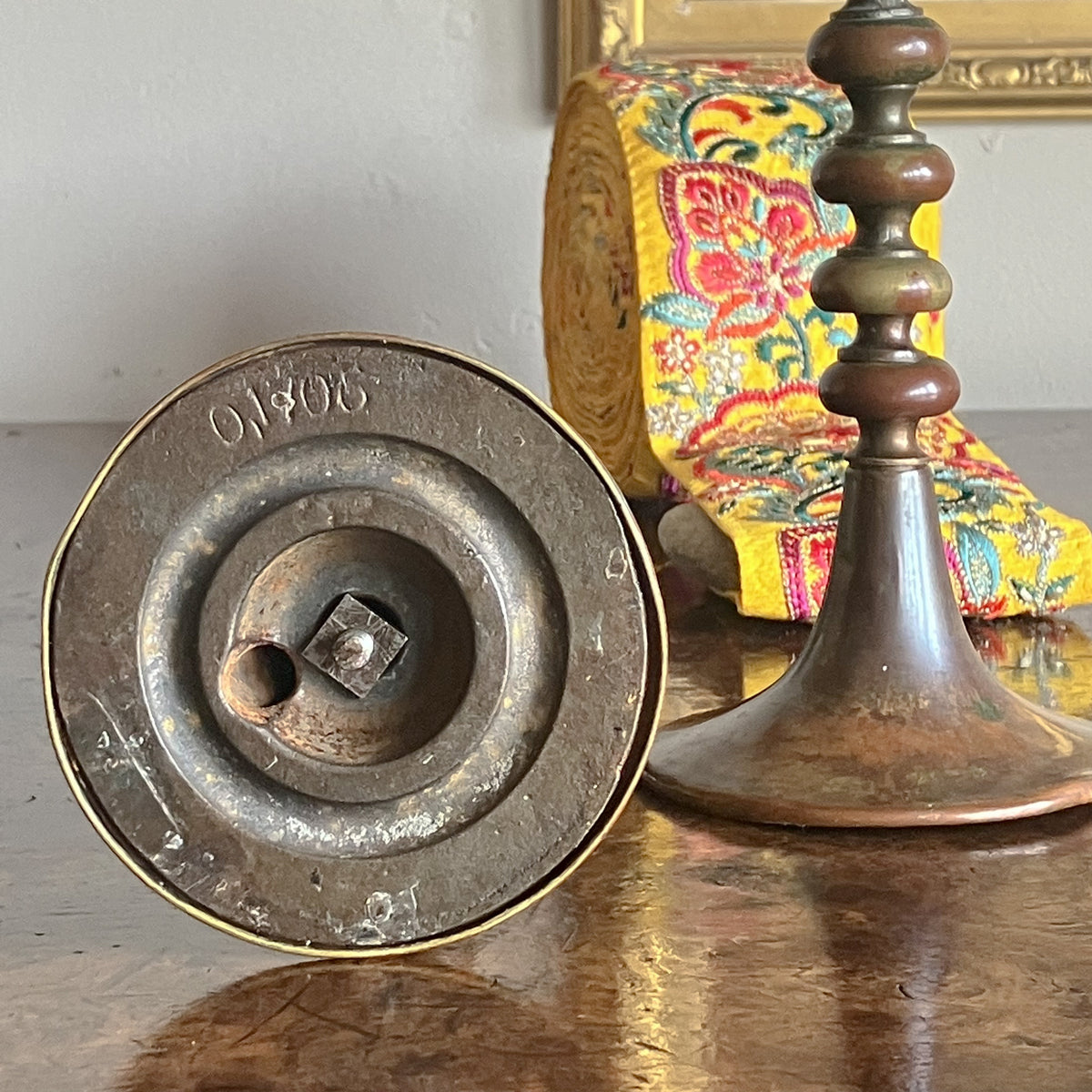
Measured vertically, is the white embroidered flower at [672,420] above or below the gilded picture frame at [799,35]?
below

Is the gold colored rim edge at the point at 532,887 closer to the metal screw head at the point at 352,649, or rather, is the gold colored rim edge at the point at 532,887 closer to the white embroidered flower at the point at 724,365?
the metal screw head at the point at 352,649

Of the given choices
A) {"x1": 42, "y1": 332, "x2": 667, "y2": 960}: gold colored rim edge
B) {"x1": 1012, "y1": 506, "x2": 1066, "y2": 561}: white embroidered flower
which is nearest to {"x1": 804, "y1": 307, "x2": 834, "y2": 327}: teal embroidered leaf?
{"x1": 1012, "y1": 506, "x2": 1066, "y2": 561}: white embroidered flower

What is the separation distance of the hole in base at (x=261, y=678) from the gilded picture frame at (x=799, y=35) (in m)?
1.29

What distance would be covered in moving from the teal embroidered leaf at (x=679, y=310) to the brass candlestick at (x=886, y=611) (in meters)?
0.58

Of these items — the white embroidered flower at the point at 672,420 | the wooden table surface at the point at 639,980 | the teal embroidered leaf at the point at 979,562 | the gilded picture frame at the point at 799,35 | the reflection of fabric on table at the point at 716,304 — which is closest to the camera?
the wooden table surface at the point at 639,980

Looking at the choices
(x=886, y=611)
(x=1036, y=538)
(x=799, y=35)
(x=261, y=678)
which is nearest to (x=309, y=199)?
Result: (x=799, y=35)

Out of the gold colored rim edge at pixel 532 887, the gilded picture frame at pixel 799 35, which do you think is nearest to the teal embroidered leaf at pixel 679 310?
the gilded picture frame at pixel 799 35

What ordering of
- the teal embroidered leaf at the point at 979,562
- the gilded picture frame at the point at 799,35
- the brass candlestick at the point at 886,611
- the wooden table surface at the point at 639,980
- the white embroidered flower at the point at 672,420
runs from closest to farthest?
the wooden table surface at the point at 639,980 → the brass candlestick at the point at 886,611 → the teal embroidered leaf at the point at 979,562 → the white embroidered flower at the point at 672,420 → the gilded picture frame at the point at 799,35

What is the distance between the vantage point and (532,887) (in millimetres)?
507

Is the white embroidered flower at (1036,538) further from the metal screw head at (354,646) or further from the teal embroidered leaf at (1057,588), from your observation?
the metal screw head at (354,646)

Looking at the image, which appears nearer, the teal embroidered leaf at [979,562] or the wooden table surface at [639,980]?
the wooden table surface at [639,980]

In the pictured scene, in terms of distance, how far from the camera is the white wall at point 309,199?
1743mm

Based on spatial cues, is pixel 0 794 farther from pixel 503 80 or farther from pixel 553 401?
pixel 503 80

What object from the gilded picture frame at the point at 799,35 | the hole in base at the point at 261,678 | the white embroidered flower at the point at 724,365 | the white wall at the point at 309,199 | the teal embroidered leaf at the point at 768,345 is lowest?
the hole in base at the point at 261,678
